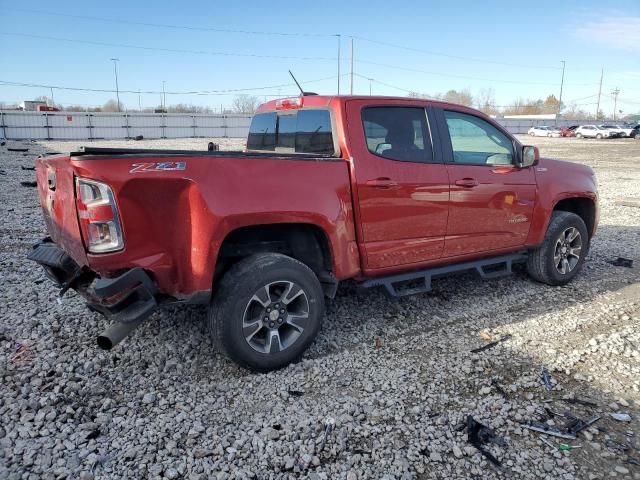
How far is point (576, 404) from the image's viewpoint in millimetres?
3158

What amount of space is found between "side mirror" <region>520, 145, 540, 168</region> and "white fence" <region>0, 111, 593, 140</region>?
3276cm

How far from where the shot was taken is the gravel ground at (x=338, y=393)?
8.51 ft

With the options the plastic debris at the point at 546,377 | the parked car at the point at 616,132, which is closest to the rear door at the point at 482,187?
the plastic debris at the point at 546,377

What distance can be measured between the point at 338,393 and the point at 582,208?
13.7 feet

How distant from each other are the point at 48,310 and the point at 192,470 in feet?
8.72

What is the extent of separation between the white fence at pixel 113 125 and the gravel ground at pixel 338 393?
3285 centimetres

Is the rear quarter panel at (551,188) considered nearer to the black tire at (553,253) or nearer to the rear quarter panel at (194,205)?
the black tire at (553,253)

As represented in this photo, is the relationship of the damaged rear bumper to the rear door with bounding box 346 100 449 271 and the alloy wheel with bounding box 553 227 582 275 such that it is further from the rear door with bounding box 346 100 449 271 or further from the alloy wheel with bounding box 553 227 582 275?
the alloy wheel with bounding box 553 227 582 275

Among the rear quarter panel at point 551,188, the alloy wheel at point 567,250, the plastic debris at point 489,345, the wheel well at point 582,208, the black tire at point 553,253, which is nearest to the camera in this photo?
the plastic debris at point 489,345

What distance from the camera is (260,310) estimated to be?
11.1 feet

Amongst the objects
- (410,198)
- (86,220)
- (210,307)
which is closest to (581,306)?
(410,198)

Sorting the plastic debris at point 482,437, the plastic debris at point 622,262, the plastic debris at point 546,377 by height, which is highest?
the plastic debris at point 622,262

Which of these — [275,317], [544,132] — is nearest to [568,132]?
[544,132]

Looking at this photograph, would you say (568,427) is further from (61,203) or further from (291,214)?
(61,203)
